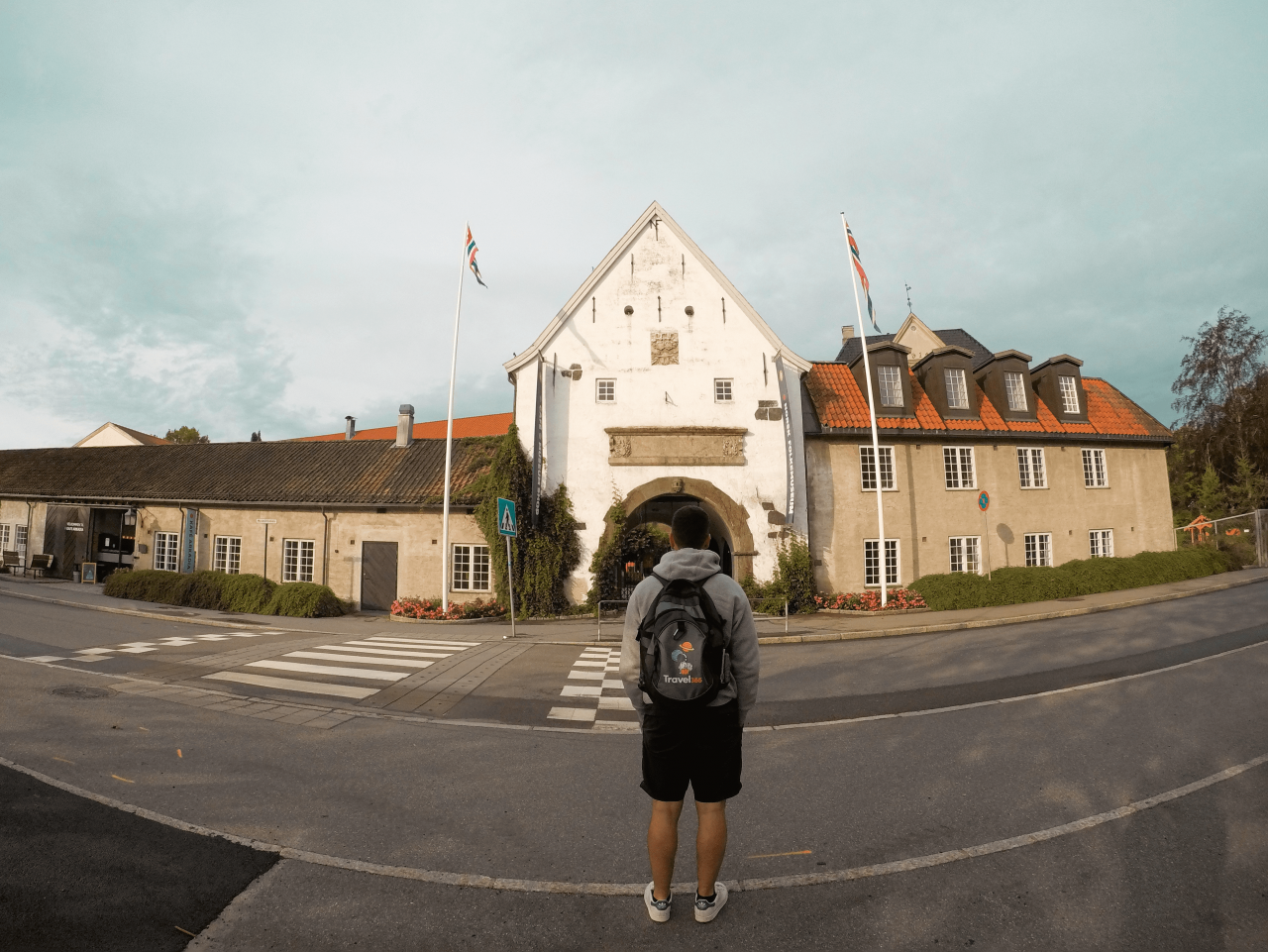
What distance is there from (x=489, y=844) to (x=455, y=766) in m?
1.67

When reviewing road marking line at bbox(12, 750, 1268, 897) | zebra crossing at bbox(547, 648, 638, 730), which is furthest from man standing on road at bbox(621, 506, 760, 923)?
zebra crossing at bbox(547, 648, 638, 730)

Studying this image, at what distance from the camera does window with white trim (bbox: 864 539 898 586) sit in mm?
19469

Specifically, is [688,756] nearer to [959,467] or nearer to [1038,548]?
[959,467]

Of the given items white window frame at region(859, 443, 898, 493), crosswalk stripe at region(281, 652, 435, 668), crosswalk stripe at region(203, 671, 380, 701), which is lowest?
crosswalk stripe at region(281, 652, 435, 668)

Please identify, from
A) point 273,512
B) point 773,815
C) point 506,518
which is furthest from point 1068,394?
point 273,512

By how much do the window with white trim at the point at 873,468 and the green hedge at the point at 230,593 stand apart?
17.8m

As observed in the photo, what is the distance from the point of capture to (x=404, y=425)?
83.1 feet

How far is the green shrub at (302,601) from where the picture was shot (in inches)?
707

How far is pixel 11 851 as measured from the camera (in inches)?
140

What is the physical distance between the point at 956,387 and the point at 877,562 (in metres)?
7.52

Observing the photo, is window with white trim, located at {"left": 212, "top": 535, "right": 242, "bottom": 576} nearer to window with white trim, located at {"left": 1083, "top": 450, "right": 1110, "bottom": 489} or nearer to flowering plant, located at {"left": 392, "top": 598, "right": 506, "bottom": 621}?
flowering plant, located at {"left": 392, "top": 598, "right": 506, "bottom": 621}

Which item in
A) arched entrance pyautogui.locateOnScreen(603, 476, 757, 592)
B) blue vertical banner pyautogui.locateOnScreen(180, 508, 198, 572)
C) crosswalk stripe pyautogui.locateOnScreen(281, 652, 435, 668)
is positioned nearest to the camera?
crosswalk stripe pyautogui.locateOnScreen(281, 652, 435, 668)

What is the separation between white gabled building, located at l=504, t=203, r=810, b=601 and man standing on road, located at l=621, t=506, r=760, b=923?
1532cm

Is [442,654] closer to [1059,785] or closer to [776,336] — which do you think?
[1059,785]
